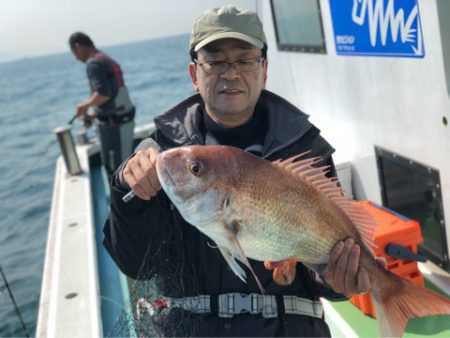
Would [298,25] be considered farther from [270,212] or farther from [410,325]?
[270,212]

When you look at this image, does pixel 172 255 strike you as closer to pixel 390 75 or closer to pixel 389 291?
pixel 389 291

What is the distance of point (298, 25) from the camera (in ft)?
15.2

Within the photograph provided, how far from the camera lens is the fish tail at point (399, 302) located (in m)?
1.72

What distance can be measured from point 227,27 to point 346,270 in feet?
3.51

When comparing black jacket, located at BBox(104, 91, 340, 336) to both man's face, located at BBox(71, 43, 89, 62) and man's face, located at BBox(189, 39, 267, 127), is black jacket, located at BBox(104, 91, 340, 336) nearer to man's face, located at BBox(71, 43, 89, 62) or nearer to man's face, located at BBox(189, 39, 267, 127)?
man's face, located at BBox(189, 39, 267, 127)

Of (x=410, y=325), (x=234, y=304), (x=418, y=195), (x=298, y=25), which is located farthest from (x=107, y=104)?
(x=234, y=304)

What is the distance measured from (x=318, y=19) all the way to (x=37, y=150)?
14.4m

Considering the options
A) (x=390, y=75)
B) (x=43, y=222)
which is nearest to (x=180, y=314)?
(x=390, y=75)

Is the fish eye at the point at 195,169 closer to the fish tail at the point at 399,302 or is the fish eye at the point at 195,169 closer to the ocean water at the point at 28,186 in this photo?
the fish tail at the point at 399,302

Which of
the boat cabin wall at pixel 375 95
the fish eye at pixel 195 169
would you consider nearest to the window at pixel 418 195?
the boat cabin wall at pixel 375 95

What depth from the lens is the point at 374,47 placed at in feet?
11.0

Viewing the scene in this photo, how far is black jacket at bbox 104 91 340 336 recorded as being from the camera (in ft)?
6.07

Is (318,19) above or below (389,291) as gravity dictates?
above

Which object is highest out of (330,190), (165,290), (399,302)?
(330,190)
